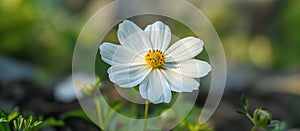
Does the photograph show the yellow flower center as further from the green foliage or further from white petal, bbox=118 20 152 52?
the green foliage

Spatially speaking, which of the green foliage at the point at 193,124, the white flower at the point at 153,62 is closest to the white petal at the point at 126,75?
the white flower at the point at 153,62

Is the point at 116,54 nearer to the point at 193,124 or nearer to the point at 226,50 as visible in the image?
the point at 193,124

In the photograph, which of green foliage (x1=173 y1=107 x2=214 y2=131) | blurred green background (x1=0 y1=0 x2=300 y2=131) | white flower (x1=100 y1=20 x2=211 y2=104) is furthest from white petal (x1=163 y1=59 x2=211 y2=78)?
blurred green background (x1=0 y1=0 x2=300 y2=131)

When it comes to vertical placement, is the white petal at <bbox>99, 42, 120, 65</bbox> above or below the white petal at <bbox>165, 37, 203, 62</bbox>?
below

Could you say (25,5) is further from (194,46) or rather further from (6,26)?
(194,46)

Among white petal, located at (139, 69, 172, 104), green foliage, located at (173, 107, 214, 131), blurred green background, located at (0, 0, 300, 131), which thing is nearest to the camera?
white petal, located at (139, 69, 172, 104)

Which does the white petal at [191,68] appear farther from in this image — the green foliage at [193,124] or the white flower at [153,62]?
the green foliage at [193,124]

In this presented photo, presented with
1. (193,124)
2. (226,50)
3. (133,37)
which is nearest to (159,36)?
(133,37)
